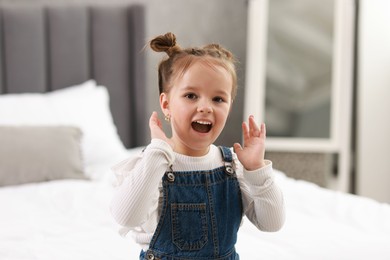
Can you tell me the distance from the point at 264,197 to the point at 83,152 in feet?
4.79

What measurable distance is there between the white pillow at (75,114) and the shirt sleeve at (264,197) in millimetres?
1417

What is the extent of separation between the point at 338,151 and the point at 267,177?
2.38 metres

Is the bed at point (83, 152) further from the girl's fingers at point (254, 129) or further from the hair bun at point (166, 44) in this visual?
the hair bun at point (166, 44)

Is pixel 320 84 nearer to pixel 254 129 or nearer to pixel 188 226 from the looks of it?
pixel 254 129

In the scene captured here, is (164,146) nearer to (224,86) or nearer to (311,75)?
(224,86)

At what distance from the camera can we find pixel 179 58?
1.05 meters

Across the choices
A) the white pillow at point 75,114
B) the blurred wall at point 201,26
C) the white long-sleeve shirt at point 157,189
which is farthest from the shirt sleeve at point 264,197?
the blurred wall at point 201,26

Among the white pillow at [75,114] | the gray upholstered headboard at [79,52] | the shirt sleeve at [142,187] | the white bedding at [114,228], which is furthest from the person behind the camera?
the gray upholstered headboard at [79,52]

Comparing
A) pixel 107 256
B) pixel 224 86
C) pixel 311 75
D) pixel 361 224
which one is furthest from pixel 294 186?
pixel 311 75

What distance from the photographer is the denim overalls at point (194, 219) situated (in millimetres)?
984

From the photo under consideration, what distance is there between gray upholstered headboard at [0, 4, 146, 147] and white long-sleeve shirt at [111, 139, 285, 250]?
1833mm

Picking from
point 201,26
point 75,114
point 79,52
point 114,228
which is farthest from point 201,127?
point 201,26

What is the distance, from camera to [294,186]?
207cm

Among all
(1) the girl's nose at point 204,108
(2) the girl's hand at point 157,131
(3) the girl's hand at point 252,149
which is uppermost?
(1) the girl's nose at point 204,108
